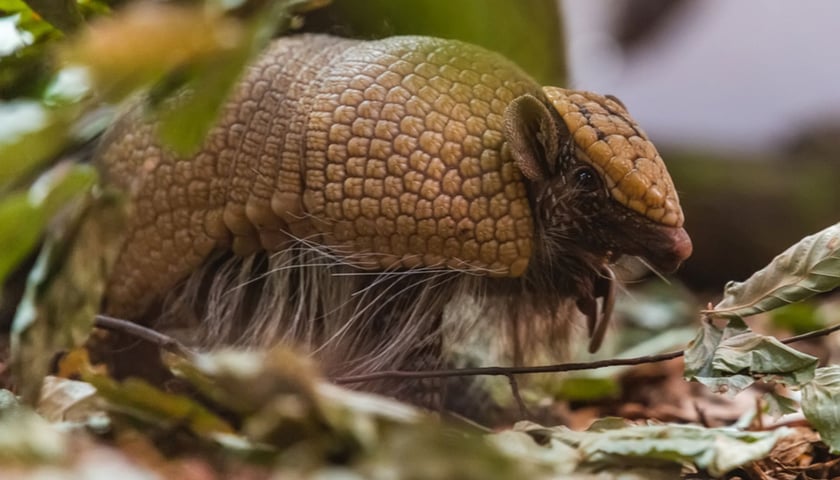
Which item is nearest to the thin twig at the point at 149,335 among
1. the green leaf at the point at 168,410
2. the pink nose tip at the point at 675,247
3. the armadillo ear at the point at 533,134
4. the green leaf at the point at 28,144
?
the green leaf at the point at 168,410

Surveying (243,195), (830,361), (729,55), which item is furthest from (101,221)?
(729,55)

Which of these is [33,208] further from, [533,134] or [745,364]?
[745,364]

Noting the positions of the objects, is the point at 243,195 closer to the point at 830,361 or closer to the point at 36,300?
the point at 36,300

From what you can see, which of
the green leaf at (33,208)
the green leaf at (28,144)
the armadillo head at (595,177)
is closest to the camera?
the green leaf at (28,144)

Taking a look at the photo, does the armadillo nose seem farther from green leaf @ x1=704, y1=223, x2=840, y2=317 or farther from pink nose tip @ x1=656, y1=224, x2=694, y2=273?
green leaf @ x1=704, y1=223, x2=840, y2=317

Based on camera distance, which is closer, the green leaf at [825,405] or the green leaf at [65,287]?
the green leaf at [65,287]

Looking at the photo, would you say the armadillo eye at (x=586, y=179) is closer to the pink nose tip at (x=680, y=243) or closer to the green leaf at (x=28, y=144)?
the pink nose tip at (x=680, y=243)

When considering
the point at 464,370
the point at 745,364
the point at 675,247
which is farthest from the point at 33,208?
the point at 745,364
